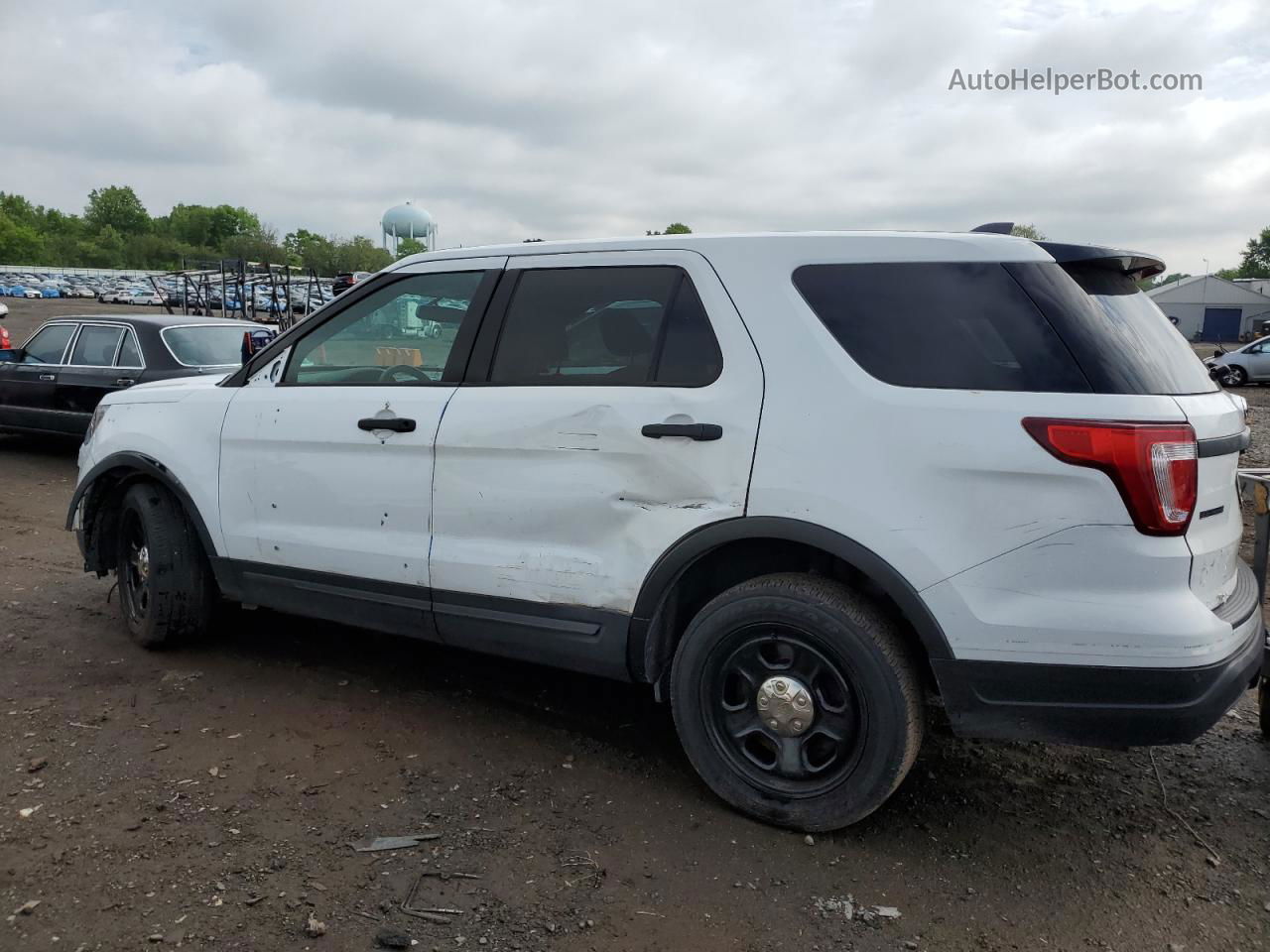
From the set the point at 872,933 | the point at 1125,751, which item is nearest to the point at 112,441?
the point at 872,933

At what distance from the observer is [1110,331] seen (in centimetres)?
290

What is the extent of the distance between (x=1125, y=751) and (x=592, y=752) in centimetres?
206

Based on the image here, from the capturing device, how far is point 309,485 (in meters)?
4.13

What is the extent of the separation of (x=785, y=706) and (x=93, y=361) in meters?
9.31

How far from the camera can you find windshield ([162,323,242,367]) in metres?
9.66

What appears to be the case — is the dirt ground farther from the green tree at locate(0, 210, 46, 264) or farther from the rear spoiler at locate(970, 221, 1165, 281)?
the green tree at locate(0, 210, 46, 264)

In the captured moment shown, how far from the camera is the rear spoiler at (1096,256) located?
9.95 ft


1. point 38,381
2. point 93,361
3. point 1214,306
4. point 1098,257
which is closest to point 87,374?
point 93,361

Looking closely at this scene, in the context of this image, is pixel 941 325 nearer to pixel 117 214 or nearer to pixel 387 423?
pixel 387 423

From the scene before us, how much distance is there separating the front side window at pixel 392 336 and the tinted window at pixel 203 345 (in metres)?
6.01

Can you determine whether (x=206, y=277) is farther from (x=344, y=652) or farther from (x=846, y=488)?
(x=846, y=488)

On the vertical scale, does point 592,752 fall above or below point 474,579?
below

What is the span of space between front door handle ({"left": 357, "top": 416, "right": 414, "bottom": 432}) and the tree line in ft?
290

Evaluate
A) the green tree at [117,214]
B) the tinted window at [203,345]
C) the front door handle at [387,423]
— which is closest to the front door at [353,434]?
the front door handle at [387,423]
